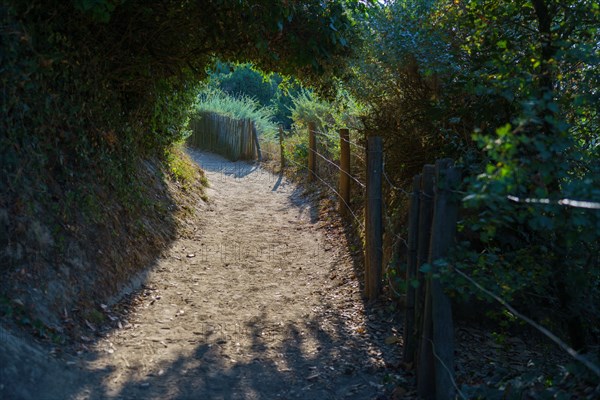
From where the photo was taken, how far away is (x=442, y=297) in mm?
3557

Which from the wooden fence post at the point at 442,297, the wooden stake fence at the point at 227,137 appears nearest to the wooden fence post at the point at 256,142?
the wooden stake fence at the point at 227,137

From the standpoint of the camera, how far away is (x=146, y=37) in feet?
21.3

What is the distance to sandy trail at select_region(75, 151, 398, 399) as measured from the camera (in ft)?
13.5

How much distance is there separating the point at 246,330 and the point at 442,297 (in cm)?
222

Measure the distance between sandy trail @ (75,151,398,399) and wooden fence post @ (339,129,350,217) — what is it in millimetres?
510

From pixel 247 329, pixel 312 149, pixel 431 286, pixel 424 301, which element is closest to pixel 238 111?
pixel 312 149

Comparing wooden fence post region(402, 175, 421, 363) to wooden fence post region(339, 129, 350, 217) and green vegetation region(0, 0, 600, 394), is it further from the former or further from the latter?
wooden fence post region(339, 129, 350, 217)

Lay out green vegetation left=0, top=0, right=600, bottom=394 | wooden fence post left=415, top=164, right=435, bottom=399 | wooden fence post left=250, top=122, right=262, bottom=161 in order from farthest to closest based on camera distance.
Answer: wooden fence post left=250, top=122, right=262, bottom=161
wooden fence post left=415, top=164, right=435, bottom=399
green vegetation left=0, top=0, right=600, bottom=394

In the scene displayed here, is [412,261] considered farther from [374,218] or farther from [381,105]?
[381,105]

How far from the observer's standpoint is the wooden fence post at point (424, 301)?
3777 millimetres

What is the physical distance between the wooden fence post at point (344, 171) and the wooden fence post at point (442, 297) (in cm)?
464

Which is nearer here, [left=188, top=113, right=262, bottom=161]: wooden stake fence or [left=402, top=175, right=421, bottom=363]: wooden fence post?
[left=402, top=175, right=421, bottom=363]: wooden fence post

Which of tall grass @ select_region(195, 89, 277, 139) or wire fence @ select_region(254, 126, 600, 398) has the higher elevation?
tall grass @ select_region(195, 89, 277, 139)

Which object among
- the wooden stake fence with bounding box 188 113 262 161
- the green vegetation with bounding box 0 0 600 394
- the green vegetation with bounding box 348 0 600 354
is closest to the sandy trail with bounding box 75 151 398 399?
the green vegetation with bounding box 0 0 600 394
